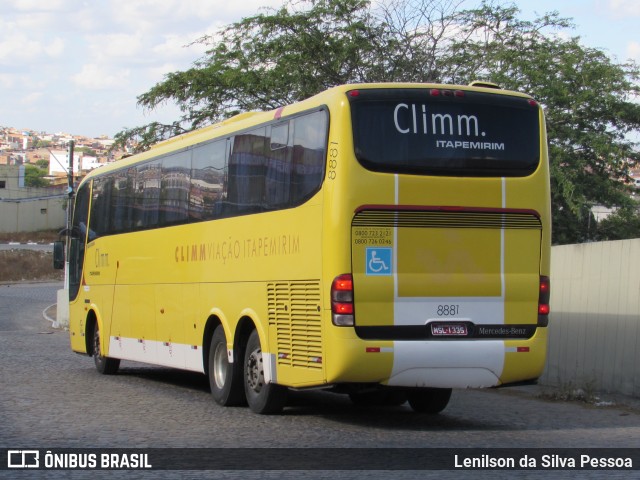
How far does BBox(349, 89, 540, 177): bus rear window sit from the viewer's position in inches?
435

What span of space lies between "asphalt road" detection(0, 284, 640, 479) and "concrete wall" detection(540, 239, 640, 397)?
867mm

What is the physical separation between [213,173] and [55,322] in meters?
22.7

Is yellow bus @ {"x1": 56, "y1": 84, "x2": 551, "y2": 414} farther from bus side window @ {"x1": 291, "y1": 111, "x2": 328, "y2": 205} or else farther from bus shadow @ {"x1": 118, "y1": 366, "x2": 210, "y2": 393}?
bus shadow @ {"x1": 118, "y1": 366, "x2": 210, "y2": 393}

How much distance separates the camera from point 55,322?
35344 millimetres

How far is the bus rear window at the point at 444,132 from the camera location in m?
11.0

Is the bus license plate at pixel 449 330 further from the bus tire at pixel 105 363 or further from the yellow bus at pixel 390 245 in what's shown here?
the bus tire at pixel 105 363

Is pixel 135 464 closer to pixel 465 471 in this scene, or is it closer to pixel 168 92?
pixel 465 471

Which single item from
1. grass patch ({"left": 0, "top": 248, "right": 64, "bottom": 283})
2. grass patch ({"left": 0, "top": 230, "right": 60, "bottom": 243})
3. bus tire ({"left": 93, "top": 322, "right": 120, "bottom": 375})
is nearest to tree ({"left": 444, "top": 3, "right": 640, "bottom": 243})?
bus tire ({"left": 93, "top": 322, "right": 120, "bottom": 375})

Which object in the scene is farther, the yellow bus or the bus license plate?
the bus license plate

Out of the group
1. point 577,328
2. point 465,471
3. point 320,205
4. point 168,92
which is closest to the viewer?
point 465,471

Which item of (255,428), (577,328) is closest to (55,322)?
(577,328)

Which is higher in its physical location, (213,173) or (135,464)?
(213,173)

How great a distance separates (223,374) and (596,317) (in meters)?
5.82

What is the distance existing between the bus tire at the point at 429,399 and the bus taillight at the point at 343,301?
2427 millimetres
